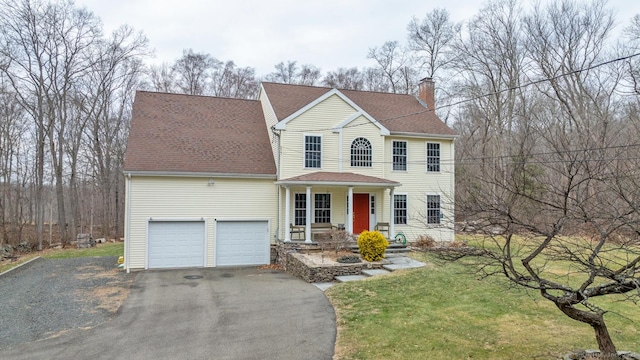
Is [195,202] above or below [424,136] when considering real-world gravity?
below

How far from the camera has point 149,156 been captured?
50.0 feet

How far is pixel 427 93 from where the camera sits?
69.2ft

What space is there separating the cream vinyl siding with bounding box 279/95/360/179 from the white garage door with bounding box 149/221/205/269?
4095 mm

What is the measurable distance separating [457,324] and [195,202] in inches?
429

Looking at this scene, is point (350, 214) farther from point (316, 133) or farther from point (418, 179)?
point (418, 179)

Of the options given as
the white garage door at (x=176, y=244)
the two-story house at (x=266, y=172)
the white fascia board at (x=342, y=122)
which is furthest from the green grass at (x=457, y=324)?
the white fascia board at (x=342, y=122)

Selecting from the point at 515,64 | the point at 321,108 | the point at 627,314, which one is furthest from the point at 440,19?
the point at 627,314

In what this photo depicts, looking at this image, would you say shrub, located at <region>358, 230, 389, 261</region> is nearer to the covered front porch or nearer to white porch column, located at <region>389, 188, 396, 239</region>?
the covered front porch

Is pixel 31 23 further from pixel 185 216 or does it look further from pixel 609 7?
A: pixel 609 7

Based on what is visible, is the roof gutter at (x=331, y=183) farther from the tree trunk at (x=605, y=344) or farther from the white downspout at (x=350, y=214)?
the tree trunk at (x=605, y=344)

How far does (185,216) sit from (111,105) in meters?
17.8

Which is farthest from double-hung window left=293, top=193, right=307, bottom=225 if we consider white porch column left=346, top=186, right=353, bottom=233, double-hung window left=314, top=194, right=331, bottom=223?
white porch column left=346, top=186, right=353, bottom=233

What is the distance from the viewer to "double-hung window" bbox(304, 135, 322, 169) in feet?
54.2

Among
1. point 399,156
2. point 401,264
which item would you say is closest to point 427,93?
point 399,156
